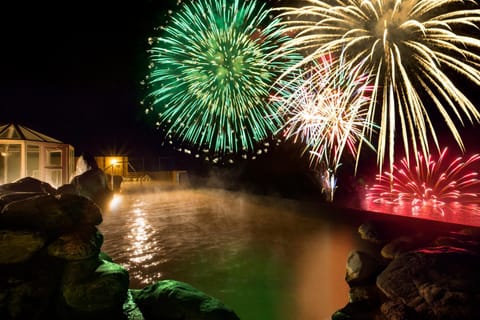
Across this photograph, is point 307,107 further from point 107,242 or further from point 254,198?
point 107,242

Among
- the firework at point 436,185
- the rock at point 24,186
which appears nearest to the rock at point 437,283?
the rock at point 24,186

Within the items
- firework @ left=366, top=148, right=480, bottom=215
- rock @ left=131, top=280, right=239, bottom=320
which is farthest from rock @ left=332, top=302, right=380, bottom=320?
firework @ left=366, top=148, right=480, bottom=215

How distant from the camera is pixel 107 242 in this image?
1075 cm

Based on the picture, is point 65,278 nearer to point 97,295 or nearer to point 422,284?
point 97,295

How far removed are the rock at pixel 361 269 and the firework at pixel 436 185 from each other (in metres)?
13.4

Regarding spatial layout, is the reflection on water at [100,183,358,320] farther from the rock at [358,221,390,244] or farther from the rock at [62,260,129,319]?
the rock at [62,260,129,319]

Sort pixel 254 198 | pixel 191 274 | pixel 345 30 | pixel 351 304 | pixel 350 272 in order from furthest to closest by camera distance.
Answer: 1. pixel 254 198
2. pixel 345 30
3. pixel 191 274
4. pixel 350 272
5. pixel 351 304

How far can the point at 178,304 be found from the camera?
19.5ft

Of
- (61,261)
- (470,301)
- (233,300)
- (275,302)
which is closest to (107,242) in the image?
(61,261)

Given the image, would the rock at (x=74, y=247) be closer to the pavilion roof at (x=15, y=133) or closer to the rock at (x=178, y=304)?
the rock at (x=178, y=304)

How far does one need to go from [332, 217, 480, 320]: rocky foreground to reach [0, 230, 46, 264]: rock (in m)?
5.72

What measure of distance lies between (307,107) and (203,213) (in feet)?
23.7

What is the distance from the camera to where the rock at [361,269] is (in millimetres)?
7424

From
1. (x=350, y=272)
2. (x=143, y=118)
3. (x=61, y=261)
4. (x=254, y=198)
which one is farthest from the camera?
(x=143, y=118)
